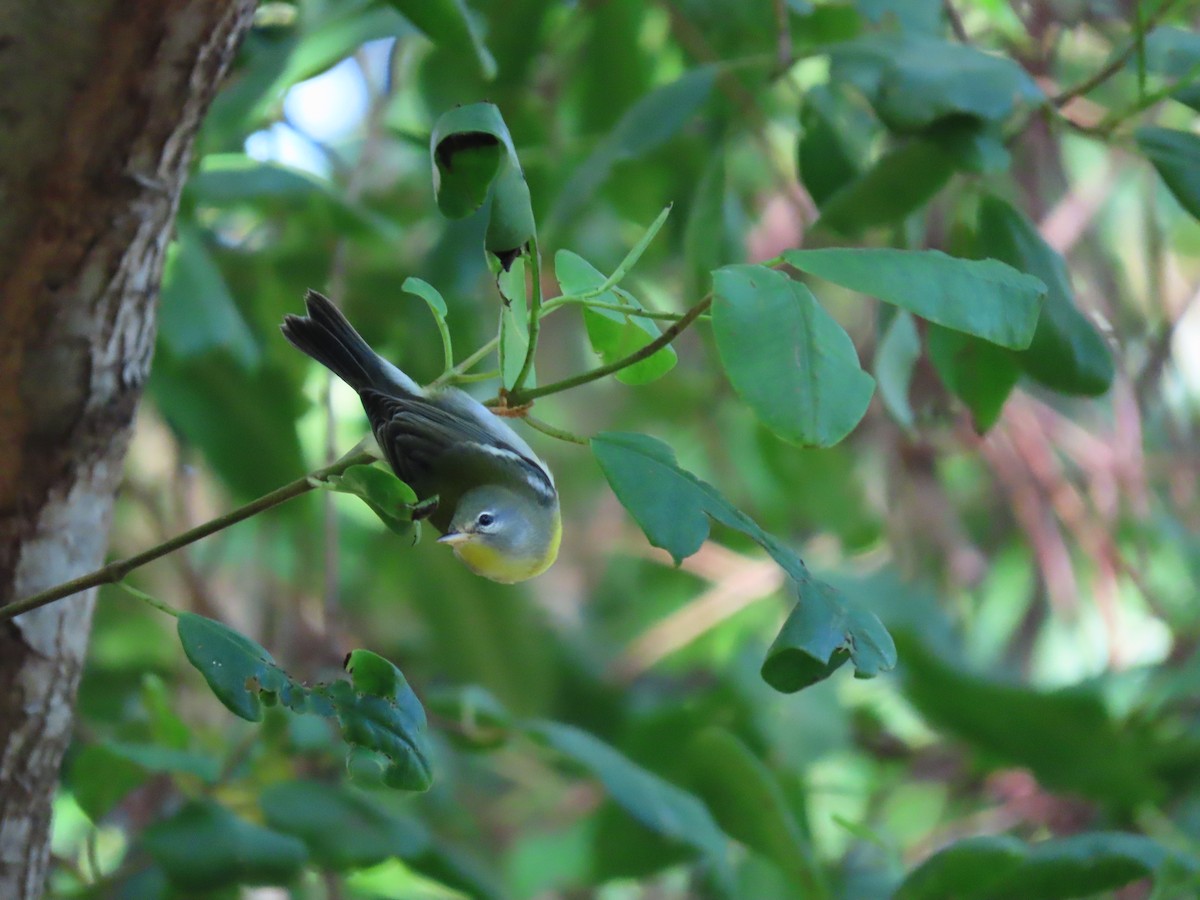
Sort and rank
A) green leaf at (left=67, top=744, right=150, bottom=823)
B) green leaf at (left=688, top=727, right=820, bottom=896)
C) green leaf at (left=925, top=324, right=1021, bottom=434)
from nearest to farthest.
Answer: green leaf at (left=925, top=324, right=1021, bottom=434) < green leaf at (left=67, top=744, right=150, bottom=823) < green leaf at (left=688, top=727, right=820, bottom=896)

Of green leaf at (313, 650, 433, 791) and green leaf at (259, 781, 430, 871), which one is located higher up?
green leaf at (313, 650, 433, 791)

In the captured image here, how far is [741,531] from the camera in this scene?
2.52 feet

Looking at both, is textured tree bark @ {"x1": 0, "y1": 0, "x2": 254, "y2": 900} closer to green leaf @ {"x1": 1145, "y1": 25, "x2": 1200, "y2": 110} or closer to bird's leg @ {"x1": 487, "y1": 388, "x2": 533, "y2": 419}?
bird's leg @ {"x1": 487, "y1": 388, "x2": 533, "y2": 419}

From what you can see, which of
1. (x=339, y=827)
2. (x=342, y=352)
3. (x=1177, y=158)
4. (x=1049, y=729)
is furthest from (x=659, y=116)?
(x=1049, y=729)

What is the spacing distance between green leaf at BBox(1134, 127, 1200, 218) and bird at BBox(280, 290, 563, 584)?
0.62 meters

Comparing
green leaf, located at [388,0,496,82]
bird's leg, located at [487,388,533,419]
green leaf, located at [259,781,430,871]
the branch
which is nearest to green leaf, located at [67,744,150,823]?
green leaf, located at [259,781,430,871]

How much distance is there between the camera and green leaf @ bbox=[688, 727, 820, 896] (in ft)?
4.80

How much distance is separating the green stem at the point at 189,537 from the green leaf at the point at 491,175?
0.15 m

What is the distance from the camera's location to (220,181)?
1.58 meters

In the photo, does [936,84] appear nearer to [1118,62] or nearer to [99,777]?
[1118,62]

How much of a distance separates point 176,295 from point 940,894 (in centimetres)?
115

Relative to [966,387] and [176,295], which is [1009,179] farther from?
[176,295]

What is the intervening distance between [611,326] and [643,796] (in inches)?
28.9

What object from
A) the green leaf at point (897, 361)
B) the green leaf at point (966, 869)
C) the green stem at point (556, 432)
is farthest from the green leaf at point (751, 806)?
the green stem at point (556, 432)
